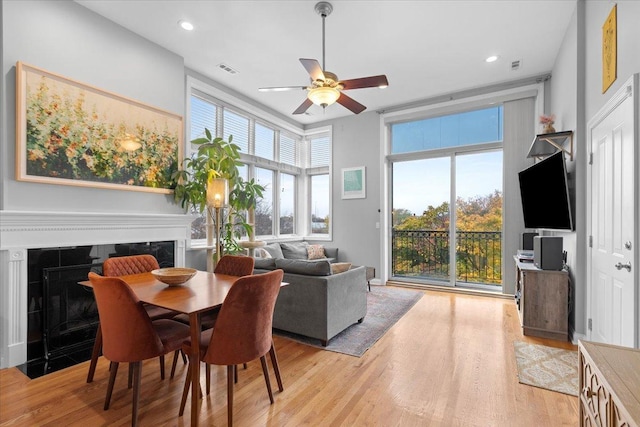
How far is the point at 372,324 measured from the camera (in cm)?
357

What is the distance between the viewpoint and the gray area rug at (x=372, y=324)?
9.69ft

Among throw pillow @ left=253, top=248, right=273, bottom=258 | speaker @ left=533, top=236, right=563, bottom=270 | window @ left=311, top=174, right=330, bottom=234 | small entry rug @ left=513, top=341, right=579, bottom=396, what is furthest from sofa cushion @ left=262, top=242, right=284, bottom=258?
speaker @ left=533, top=236, right=563, bottom=270

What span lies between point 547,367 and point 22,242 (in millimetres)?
4501

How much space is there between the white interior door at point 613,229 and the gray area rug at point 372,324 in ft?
6.24

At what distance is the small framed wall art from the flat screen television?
2.66 m

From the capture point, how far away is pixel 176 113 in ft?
12.7

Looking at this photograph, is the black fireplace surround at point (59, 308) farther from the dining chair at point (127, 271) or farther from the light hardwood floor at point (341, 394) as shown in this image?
the dining chair at point (127, 271)

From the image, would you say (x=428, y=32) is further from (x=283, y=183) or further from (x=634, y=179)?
(x=283, y=183)

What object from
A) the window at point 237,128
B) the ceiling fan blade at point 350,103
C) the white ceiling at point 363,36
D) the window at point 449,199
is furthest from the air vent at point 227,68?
the window at point 449,199

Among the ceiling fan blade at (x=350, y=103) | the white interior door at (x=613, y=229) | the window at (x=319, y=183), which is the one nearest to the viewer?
the white interior door at (x=613, y=229)

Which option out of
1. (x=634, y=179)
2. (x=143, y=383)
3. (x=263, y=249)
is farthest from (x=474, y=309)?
(x=143, y=383)

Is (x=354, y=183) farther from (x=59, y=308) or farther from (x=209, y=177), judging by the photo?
(x=59, y=308)

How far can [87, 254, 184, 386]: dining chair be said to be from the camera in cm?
229

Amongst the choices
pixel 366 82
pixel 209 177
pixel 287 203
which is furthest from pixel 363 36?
pixel 287 203
